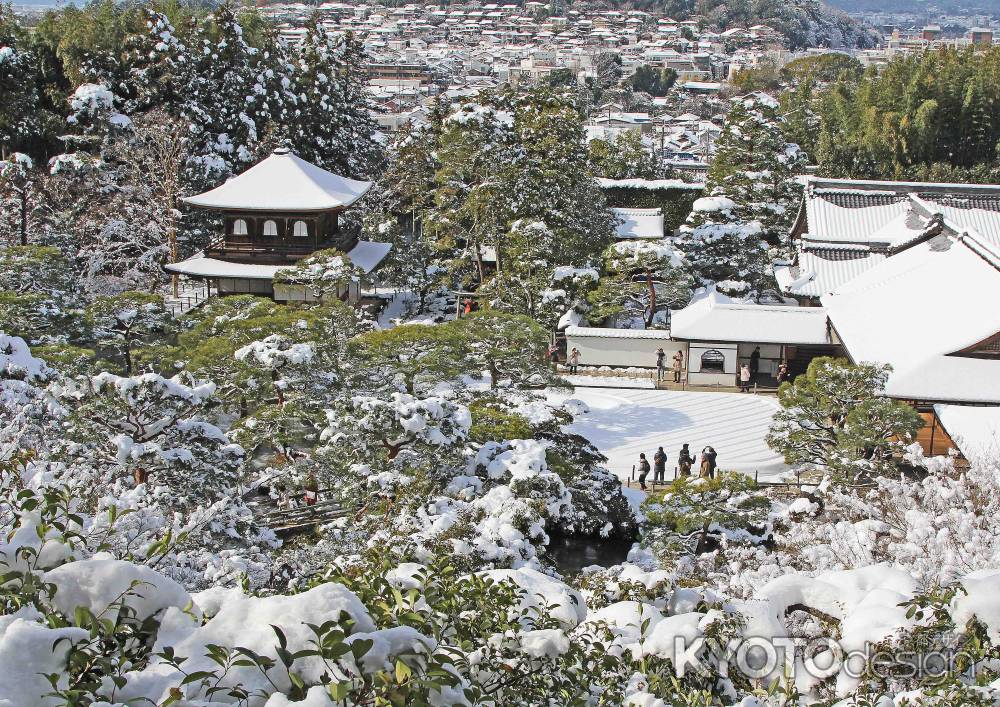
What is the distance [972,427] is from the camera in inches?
601

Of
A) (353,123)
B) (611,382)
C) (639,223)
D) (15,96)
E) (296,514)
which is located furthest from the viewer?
(353,123)

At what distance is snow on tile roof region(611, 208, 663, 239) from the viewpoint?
111 ft

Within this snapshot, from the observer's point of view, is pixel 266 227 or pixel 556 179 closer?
pixel 266 227

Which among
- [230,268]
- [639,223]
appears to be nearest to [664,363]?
[230,268]

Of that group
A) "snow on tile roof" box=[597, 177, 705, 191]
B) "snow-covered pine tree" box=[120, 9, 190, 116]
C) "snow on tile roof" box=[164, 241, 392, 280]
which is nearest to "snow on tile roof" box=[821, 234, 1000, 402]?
"snow on tile roof" box=[164, 241, 392, 280]

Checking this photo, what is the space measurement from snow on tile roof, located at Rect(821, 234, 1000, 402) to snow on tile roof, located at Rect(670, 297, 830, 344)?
66 cm

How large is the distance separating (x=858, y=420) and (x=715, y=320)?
790 cm

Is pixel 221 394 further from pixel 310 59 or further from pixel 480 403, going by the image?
pixel 310 59

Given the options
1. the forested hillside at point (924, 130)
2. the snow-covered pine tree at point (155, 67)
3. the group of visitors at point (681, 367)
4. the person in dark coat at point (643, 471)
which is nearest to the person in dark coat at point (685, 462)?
the person in dark coat at point (643, 471)

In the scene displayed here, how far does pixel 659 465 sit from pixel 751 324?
701 centimetres

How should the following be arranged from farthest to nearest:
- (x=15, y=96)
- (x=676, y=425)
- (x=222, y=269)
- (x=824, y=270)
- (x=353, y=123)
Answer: (x=353, y=123) < (x=15, y=96) < (x=222, y=269) < (x=824, y=270) < (x=676, y=425)

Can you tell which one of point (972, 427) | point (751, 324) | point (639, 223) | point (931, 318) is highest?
point (931, 318)

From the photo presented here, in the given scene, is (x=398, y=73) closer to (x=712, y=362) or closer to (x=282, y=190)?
(x=282, y=190)

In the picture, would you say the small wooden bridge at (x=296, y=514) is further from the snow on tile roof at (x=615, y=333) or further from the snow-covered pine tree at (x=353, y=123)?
the snow-covered pine tree at (x=353, y=123)
